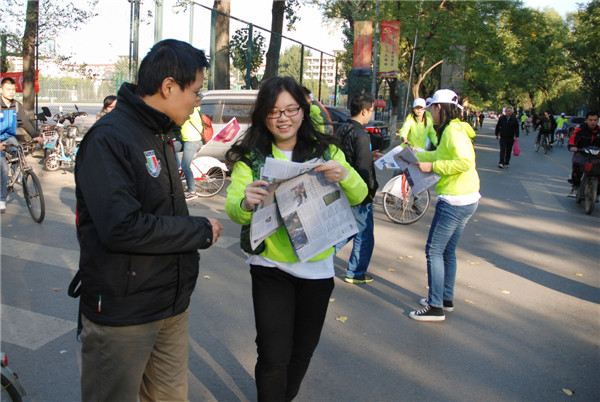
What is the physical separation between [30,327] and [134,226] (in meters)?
2.92

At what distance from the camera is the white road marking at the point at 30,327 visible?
378 centimetres

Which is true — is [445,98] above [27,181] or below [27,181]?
above

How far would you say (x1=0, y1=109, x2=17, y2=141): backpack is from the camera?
7.25 m

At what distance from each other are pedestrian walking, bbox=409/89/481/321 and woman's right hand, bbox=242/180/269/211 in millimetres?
2283

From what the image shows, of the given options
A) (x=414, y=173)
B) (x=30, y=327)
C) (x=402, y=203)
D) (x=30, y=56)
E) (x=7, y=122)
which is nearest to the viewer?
(x=30, y=327)

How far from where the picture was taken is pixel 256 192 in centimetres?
227

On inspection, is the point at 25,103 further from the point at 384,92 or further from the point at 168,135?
the point at 384,92

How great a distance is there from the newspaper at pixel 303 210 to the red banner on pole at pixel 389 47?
23.1m

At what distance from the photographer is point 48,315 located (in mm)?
4234

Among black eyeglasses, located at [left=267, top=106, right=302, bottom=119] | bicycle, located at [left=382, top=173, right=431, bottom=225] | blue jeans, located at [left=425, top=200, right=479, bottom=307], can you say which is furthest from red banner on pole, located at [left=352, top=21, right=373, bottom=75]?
black eyeglasses, located at [left=267, top=106, right=302, bottom=119]

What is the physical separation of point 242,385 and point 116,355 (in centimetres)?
160

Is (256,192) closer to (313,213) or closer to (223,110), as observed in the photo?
(313,213)

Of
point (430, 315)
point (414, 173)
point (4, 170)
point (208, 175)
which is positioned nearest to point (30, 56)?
point (208, 175)

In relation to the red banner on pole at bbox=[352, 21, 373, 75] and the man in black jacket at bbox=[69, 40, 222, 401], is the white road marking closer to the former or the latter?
the man in black jacket at bbox=[69, 40, 222, 401]
